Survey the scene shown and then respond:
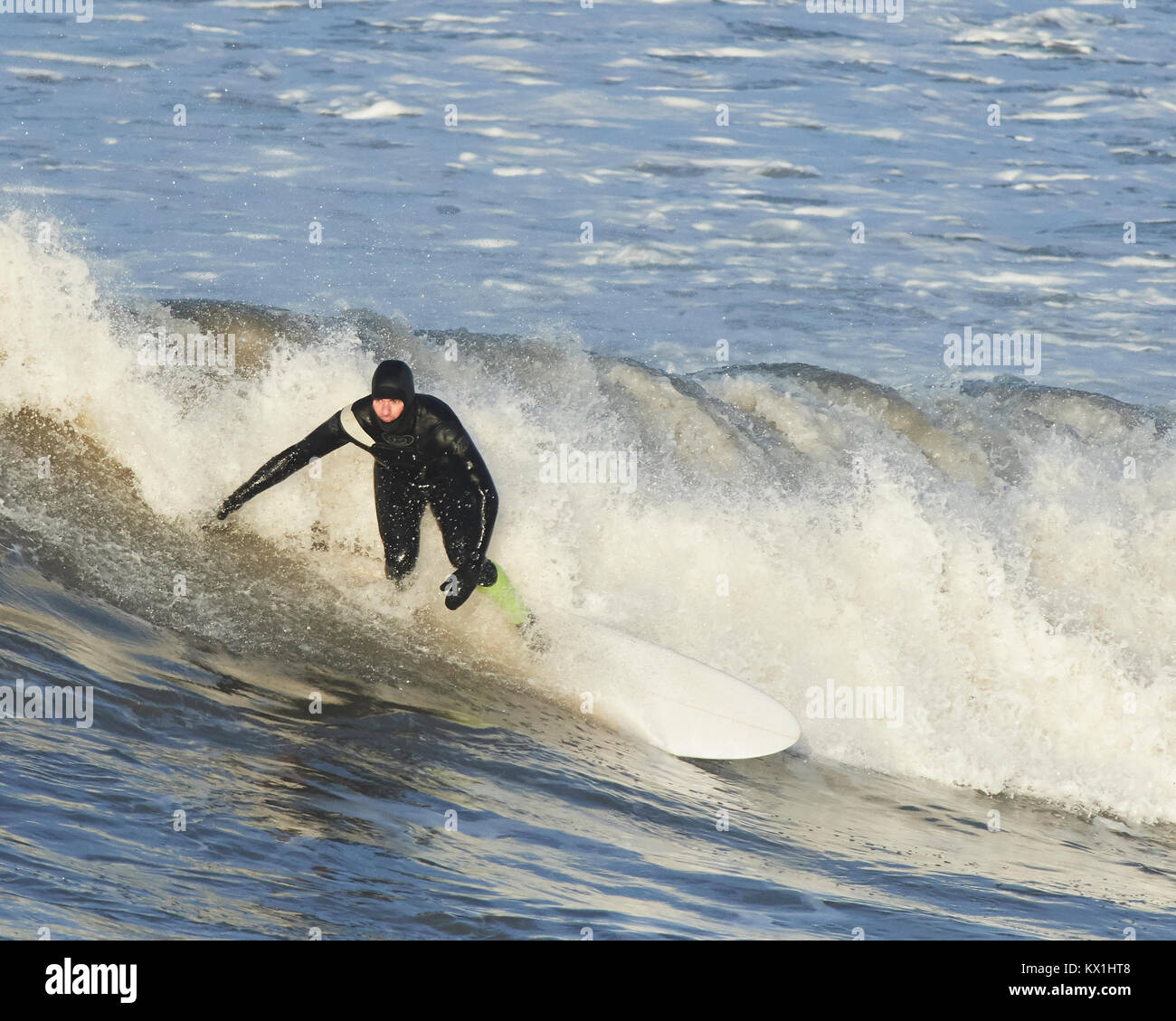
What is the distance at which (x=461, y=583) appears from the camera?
6.57 metres

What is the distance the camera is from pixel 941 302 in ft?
46.8

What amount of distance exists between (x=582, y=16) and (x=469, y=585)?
19.5m

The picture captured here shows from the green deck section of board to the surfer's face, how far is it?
1253 millimetres

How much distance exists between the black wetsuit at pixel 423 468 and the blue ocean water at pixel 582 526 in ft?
2.06

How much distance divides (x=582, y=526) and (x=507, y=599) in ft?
3.52

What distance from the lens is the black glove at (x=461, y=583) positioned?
655 cm

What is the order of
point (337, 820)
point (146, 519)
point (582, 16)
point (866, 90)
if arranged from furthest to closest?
point (582, 16), point (866, 90), point (146, 519), point (337, 820)

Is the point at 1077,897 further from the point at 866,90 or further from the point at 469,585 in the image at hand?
the point at 866,90

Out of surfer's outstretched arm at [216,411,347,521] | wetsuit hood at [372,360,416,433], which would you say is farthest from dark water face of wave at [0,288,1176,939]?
wetsuit hood at [372,360,416,433]

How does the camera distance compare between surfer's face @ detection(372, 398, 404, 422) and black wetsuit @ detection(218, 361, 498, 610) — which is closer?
surfer's face @ detection(372, 398, 404, 422)

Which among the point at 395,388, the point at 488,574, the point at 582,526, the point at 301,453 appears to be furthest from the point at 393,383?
the point at 582,526

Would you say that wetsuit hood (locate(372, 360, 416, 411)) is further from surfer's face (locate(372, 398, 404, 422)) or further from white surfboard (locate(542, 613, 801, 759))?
white surfboard (locate(542, 613, 801, 759))

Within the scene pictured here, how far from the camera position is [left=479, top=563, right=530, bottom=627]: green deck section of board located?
7117mm
